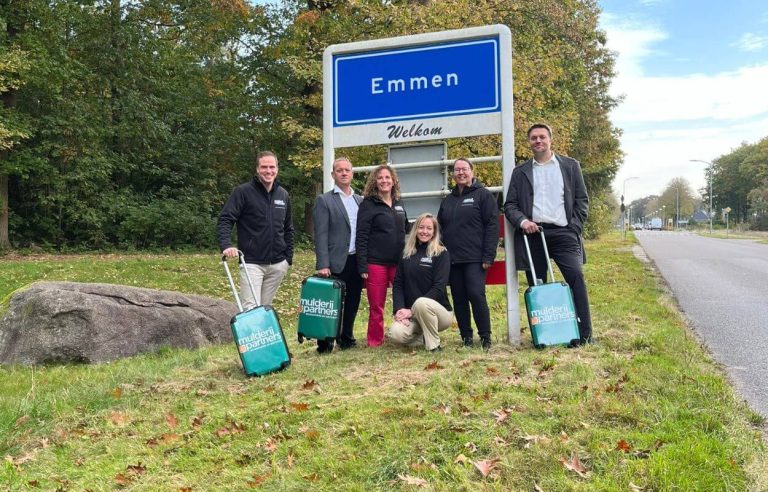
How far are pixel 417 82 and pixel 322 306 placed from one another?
250cm

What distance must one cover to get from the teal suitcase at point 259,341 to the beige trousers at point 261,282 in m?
0.44

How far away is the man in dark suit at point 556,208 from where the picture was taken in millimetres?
5715

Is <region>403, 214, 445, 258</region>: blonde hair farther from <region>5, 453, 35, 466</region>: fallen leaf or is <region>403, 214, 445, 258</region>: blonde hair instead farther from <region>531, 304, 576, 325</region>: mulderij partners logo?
<region>5, 453, 35, 466</region>: fallen leaf

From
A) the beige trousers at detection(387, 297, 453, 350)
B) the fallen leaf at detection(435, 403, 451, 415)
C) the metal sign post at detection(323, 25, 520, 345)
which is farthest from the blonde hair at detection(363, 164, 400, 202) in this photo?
the fallen leaf at detection(435, 403, 451, 415)

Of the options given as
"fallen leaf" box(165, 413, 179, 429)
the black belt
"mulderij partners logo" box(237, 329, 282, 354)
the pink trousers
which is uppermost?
the black belt

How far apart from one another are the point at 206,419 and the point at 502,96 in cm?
406

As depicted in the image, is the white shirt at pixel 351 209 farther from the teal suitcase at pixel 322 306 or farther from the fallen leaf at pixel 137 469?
the fallen leaf at pixel 137 469

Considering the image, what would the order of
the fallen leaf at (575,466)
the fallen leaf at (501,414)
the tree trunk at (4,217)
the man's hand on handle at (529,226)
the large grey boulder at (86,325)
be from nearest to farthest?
the fallen leaf at (575,466) < the fallen leaf at (501,414) < the man's hand on handle at (529,226) < the large grey boulder at (86,325) < the tree trunk at (4,217)

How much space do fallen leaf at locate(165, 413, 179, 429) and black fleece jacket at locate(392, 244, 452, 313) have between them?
7.23 feet

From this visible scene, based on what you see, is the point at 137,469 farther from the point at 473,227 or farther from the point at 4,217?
the point at 4,217

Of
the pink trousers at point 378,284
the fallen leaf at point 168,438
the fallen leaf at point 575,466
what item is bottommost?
the fallen leaf at point 168,438

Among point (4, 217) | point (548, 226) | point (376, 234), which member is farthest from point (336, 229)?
point (4, 217)

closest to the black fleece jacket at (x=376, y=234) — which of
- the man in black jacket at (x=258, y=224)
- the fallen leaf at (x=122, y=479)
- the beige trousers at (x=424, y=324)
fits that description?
the beige trousers at (x=424, y=324)

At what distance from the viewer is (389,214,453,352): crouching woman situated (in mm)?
5766
